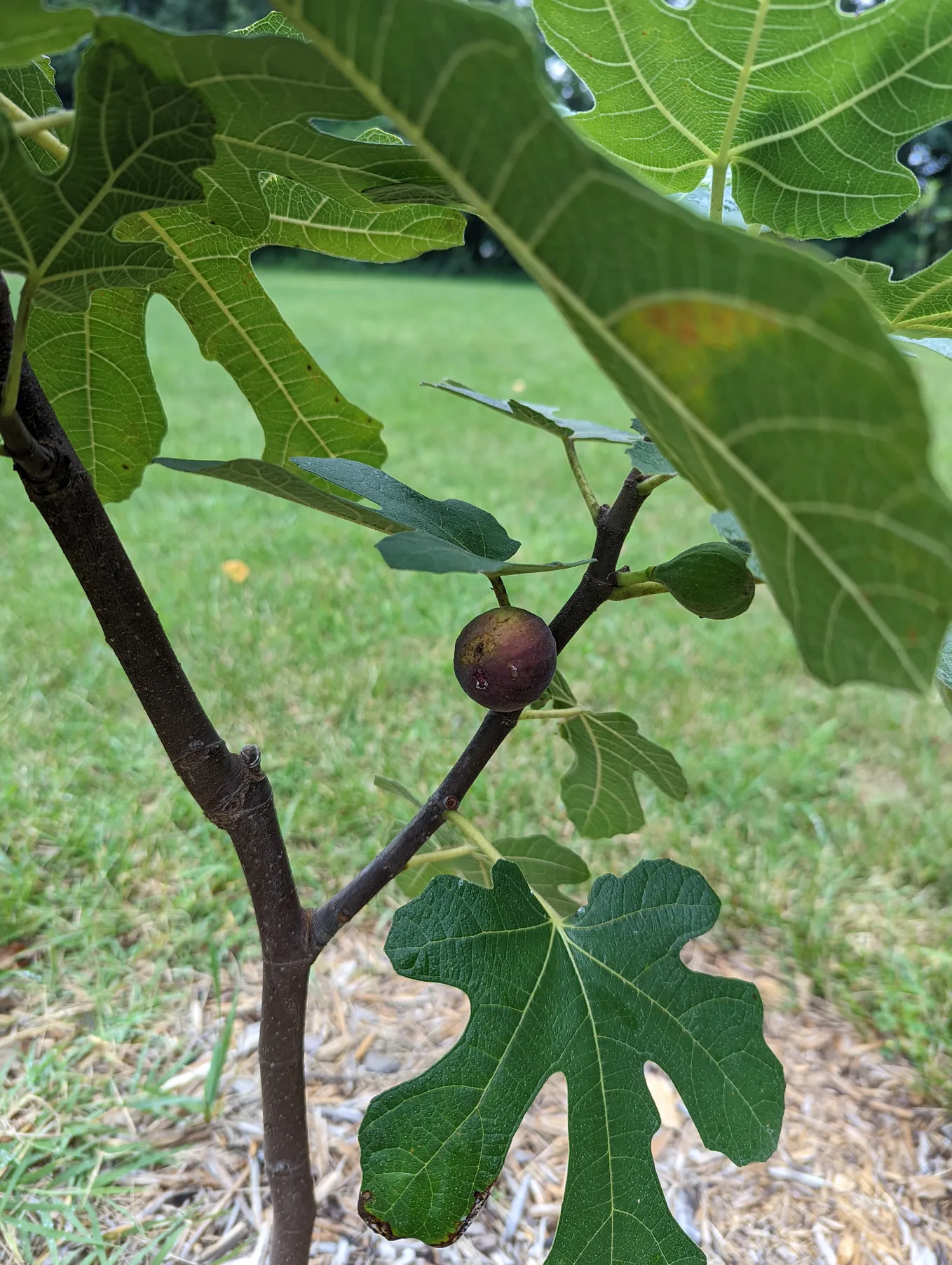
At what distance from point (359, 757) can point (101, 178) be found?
145 centimetres

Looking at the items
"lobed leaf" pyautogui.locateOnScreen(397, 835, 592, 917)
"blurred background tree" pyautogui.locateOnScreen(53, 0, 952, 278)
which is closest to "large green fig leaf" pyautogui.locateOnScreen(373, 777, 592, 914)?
"lobed leaf" pyautogui.locateOnScreen(397, 835, 592, 917)

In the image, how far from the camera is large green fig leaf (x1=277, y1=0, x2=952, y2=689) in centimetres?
31

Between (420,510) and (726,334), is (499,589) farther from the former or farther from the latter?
(726,334)

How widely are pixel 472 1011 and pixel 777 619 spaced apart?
231 cm

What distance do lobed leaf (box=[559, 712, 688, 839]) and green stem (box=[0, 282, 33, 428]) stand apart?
0.49 m

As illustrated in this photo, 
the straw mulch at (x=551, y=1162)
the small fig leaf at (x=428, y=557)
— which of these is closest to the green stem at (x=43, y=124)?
the small fig leaf at (x=428, y=557)

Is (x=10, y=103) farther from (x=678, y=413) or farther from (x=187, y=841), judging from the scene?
(x=187, y=841)

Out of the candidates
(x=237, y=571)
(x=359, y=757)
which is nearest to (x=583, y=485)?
(x=359, y=757)

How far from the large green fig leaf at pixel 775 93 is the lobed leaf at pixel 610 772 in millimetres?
403

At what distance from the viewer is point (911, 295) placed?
0.62 m

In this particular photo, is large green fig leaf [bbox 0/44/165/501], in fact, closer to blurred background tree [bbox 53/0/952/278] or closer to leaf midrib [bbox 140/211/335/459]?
leaf midrib [bbox 140/211/335/459]

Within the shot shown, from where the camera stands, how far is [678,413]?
35 cm

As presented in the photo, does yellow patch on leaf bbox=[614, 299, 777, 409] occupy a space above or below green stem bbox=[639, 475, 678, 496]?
above

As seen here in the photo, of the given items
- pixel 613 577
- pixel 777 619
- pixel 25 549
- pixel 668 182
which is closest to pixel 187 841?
pixel 613 577
